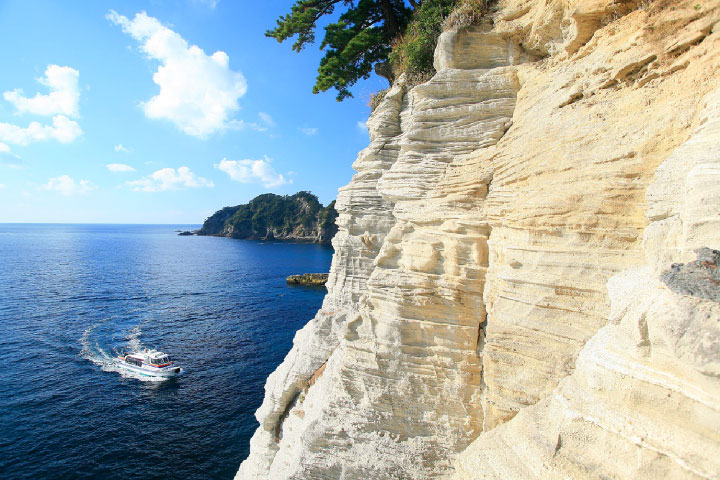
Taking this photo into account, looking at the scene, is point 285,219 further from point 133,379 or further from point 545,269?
point 545,269

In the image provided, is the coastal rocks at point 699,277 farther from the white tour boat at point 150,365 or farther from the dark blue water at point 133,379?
the white tour boat at point 150,365

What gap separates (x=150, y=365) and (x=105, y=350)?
24.4 feet

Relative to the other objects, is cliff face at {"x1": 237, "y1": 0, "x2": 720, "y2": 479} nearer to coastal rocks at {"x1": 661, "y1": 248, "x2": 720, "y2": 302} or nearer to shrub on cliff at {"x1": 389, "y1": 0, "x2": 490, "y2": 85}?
coastal rocks at {"x1": 661, "y1": 248, "x2": 720, "y2": 302}

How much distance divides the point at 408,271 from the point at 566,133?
4.53 meters

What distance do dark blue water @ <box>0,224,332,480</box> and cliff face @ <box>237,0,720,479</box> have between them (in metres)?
12.1

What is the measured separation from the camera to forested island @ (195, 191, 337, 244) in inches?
4796

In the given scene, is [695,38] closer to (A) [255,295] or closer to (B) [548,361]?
(B) [548,361]

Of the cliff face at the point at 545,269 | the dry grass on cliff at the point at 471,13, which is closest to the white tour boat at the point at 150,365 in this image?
the cliff face at the point at 545,269

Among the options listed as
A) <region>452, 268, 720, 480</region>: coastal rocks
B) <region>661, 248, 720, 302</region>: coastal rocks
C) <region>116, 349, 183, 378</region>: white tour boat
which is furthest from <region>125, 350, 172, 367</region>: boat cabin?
<region>661, 248, 720, 302</region>: coastal rocks

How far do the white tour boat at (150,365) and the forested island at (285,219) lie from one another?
3553 inches

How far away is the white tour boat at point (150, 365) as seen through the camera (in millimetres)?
26297

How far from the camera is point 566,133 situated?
22.2 feet

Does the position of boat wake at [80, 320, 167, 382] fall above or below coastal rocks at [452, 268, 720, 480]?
below

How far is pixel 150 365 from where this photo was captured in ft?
87.0
